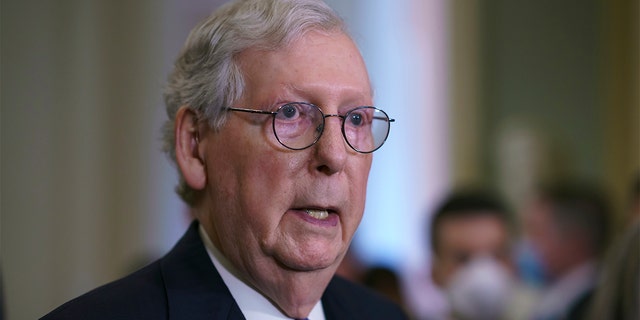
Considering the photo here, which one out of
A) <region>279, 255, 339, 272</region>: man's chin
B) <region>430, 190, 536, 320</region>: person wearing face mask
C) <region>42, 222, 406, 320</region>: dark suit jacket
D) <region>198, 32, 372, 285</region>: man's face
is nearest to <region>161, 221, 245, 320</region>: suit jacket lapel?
<region>42, 222, 406, 320</region>: dark suit jacket

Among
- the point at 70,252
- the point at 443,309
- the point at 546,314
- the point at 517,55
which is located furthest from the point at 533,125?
the point at 70,252

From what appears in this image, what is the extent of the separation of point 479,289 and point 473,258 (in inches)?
7.3

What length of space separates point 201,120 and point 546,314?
12.9 ft

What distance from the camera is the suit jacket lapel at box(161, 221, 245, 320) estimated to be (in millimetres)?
2365

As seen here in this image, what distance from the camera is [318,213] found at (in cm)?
235

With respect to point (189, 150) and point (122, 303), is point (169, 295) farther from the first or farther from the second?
point (189, 150)

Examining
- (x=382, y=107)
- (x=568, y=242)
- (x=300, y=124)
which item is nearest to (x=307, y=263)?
(x=300, y=124)

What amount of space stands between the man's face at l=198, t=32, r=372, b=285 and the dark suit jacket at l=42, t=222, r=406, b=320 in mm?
116

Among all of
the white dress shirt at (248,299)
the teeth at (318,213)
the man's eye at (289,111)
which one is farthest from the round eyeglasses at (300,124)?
the white dress shirt at (248,299)

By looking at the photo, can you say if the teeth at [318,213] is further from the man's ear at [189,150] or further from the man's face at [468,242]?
the man's face at [468,242]

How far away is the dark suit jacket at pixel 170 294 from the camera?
90.6 inches

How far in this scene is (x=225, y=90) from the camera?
7.79 ft

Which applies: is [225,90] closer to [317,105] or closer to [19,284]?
[317,105]

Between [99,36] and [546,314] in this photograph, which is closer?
[546,314]
